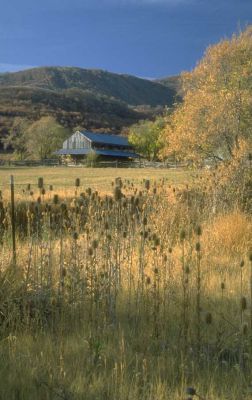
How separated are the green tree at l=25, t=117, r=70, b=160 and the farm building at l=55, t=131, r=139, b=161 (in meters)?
3.10

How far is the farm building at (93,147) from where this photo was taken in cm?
9481

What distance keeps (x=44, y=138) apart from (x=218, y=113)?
88954mm

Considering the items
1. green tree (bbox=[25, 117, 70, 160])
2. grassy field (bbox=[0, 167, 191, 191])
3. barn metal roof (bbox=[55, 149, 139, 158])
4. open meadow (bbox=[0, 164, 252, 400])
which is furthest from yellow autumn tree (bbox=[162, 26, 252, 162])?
green tree (bbox=[25, 117, 70, 160])

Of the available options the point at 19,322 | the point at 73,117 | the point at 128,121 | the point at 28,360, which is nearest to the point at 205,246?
the point at 19,322

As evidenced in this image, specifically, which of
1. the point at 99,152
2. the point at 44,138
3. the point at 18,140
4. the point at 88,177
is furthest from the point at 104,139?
the point at 88,177

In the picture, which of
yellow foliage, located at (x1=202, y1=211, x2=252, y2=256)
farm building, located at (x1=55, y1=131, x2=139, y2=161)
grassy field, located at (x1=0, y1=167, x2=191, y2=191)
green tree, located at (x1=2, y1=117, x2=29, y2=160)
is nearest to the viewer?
yellow foliage, located at (x1=202, y1=211, x2=252, y2=256)

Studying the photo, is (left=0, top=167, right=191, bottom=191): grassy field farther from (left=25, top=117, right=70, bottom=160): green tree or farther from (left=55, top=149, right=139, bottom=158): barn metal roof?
(left=25, top=117, right=70, bottom=160): green tree

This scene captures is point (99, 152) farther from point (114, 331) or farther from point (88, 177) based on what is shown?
point (114, 331)

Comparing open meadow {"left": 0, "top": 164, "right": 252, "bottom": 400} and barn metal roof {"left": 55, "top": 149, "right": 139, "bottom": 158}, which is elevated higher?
barn metal roof {"left": 55, "top": 149, "right": 139, "bottom": 158}

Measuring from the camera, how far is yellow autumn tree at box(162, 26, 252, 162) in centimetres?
1315

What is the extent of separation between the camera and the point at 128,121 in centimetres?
19012

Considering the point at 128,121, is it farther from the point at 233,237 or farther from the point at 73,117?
the point at 233,237

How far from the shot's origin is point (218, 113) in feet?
42.9

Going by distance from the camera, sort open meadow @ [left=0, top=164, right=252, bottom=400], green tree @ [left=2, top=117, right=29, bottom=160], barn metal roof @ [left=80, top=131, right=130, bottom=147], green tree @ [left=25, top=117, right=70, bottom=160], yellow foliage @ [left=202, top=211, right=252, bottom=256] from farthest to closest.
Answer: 1. barn metal roof @ [left=80, top=131, right=130, bottom=147]
2. green tree @ [left=25, top=117, right=70, bottom=160]
3. green tree @ [left=2, top=117, right=29, bottom=160]
4. yellow foliage @ [left=202, top=211, right=252, bottom=256]
5. open meadow @ [left=0, top=164, right=252, bottom=400]
